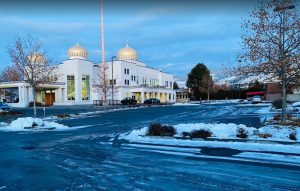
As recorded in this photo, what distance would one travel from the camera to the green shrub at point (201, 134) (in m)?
14.6

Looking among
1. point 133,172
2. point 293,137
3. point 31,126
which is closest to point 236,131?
point 293,137

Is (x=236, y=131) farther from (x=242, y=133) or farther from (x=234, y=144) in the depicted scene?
(x=234, y=144)

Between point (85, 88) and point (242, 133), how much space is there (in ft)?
206

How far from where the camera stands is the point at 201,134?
14.7 metres

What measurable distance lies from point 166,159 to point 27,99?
5960 centimetres

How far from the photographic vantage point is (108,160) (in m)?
10.9

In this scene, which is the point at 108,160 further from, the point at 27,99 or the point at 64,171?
the point at 27,99

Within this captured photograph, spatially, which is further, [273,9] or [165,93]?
[165,93]

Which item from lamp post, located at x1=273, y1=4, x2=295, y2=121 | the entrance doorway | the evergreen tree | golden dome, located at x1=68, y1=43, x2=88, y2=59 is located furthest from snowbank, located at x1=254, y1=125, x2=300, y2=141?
the evergreen tree

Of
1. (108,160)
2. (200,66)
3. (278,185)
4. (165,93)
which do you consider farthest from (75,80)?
(278,185)

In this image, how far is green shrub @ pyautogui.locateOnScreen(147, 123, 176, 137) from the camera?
1587cm

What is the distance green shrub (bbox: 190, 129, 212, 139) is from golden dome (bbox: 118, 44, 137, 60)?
76.9 metres

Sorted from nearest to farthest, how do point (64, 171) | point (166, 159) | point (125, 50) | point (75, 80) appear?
point (64, 171) → point (166, 159) → point (75, 80) → point (125, 50)

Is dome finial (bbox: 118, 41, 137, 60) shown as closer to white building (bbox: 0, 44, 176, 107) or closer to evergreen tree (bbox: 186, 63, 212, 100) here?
white building (bbox: 0, 44, 176, 107)
